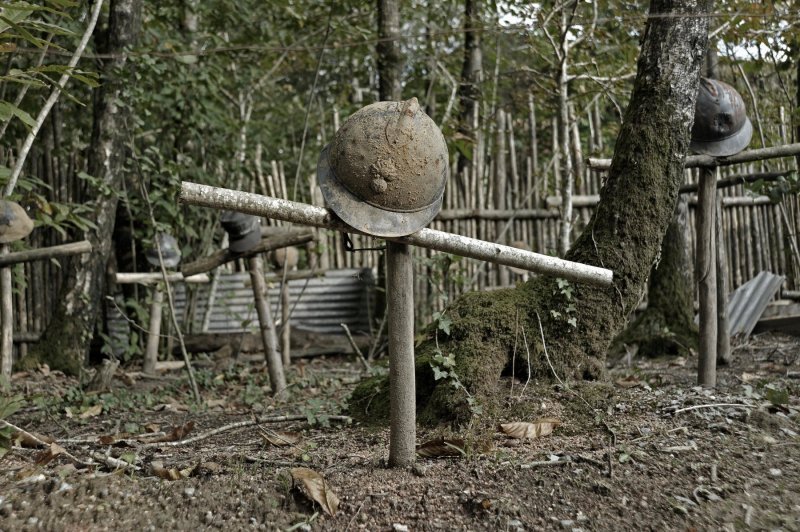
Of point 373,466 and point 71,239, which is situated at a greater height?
point 71,239

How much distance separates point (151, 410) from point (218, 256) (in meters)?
1.14

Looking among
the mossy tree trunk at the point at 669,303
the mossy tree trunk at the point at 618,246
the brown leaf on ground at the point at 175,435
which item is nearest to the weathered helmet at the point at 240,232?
the brown leaf on ground at the point at 175,435

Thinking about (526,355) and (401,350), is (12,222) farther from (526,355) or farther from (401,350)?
(526,355)

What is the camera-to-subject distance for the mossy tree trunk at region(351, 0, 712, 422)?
369 centimetres

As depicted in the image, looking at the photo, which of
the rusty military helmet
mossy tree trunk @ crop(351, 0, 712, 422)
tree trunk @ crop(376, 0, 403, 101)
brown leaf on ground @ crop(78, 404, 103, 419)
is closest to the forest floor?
mossy tree trunk @ crop(351, 0, 712, 422)

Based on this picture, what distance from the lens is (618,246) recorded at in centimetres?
381

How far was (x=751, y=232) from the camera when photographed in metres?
8.27

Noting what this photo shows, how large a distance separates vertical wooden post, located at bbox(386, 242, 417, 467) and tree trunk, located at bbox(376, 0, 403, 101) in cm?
437

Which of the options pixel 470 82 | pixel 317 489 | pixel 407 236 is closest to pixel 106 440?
pixel 317 489

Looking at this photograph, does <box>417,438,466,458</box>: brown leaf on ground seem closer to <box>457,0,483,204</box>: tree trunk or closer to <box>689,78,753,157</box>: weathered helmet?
<box>689,78,753,157</box>: weathered helmet

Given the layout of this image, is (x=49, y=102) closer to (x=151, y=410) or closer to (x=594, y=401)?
(x=151, y=410)

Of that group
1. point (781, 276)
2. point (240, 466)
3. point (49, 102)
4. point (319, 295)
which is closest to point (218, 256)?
point (49, 102)

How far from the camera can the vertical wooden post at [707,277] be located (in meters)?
4.20

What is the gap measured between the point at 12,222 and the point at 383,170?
3.15 metres
